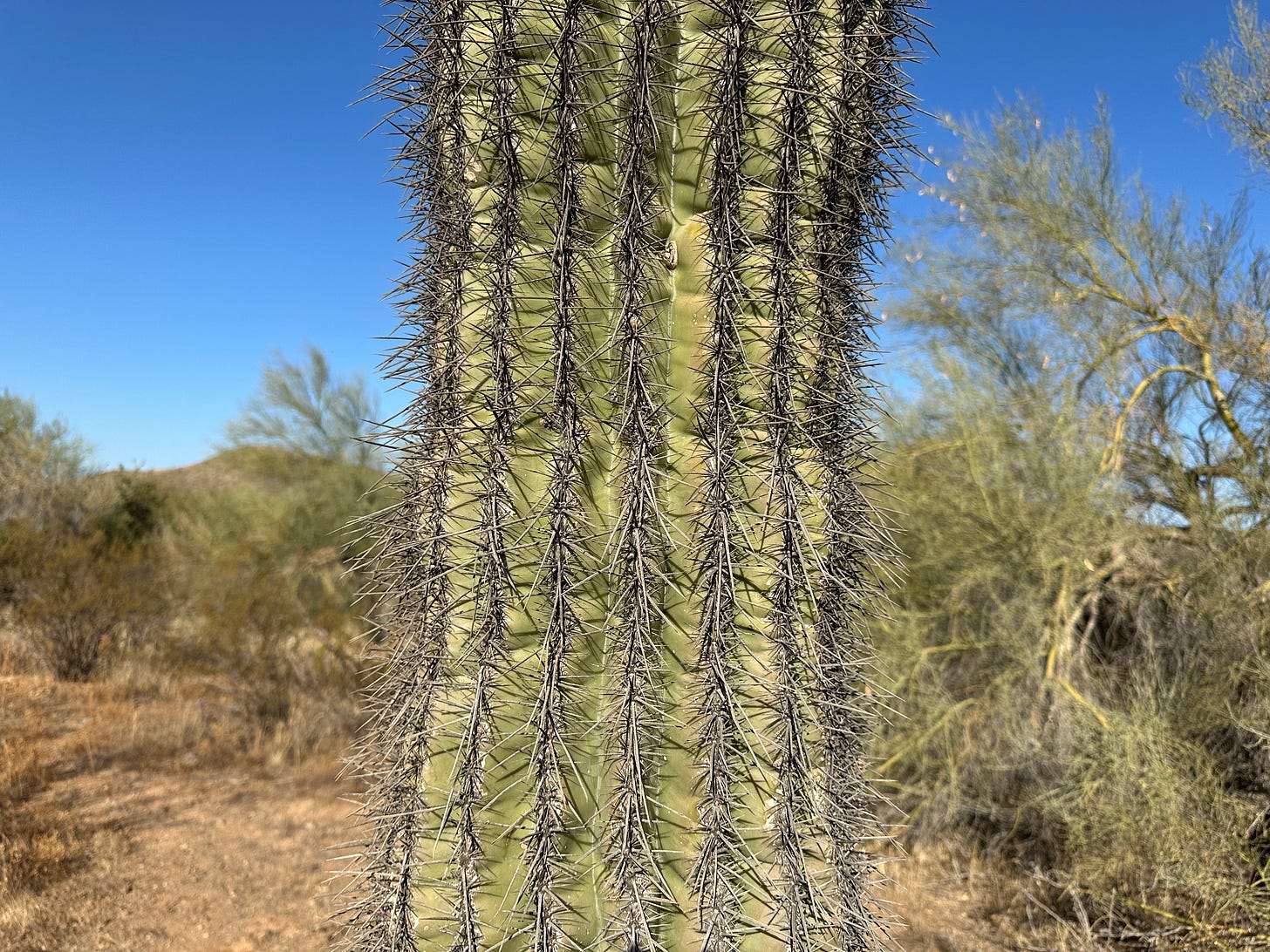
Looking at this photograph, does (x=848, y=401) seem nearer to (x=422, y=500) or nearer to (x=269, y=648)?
(x=422, y=500)

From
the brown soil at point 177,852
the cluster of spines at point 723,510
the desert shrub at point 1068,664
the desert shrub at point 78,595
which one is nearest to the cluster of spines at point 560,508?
the cluster of spines at point 723,510

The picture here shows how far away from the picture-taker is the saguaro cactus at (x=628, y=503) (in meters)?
1.45

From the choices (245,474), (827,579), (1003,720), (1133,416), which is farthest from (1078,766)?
(245,474)

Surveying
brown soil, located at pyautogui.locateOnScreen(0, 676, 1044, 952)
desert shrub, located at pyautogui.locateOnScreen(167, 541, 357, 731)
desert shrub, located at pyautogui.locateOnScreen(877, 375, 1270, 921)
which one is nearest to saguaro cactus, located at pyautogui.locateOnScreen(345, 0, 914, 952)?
brown soil, located at pyautogui.locateOnScreen(0, 676, 1044, 952)

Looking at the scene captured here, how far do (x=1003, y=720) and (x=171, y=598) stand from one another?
8312mm

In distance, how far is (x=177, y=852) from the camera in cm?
443

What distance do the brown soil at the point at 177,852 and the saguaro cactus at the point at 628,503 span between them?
144 centimetres

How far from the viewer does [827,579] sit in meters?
1.56

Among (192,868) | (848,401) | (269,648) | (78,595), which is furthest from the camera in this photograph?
(78,595)

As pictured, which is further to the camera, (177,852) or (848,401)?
(177,852)

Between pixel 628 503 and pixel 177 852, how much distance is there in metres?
4.29

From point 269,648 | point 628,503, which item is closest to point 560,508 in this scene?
point 628,503

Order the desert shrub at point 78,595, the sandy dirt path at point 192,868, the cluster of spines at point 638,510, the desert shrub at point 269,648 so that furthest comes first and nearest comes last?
the desert shrub at point 78,595 < the desert shrub at point 269,648 < the sandy dirt path at point 192,868 < the cluster of spines at point 638,510

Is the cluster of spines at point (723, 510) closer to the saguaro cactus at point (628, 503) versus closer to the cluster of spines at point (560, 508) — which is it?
the saguaro cactus at point (628, 503)
